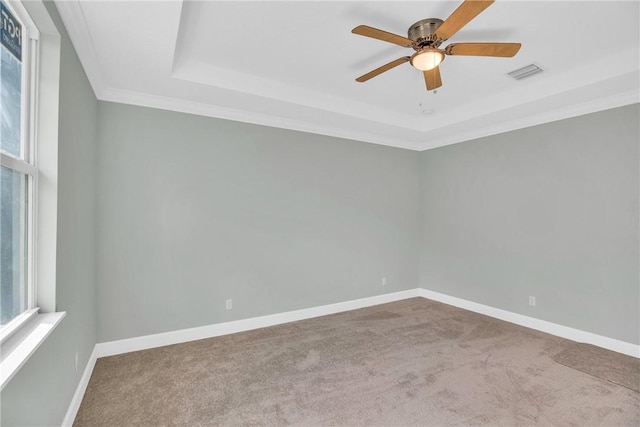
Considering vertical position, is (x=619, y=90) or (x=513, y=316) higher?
(x=619, y=90)

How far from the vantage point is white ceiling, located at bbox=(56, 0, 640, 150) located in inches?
81.7

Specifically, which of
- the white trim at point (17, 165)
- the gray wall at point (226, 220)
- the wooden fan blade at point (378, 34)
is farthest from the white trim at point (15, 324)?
the wooden fan blade at point (378, 34)

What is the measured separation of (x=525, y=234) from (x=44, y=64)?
473 centimetres

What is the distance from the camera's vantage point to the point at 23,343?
132 centimetres

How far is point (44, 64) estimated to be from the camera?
1677mm

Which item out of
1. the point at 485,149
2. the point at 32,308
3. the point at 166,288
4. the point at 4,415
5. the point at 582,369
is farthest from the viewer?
the point at 485,149

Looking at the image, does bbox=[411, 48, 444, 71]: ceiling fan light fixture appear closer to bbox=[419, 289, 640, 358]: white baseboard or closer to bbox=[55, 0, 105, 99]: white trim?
bbox=[55, 0, 105, 99]: white trim

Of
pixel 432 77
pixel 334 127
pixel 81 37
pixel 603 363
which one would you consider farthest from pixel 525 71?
pixel 81 37

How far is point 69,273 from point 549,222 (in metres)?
4.63

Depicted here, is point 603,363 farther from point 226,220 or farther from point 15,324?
point 15,324

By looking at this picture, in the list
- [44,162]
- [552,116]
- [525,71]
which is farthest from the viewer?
[552,116]

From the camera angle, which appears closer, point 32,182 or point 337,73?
point 32,182

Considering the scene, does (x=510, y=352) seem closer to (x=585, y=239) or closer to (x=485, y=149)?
(x=585, y=239)

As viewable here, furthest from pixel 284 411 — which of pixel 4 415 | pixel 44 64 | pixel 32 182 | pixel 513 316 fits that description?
pixel 513 316
